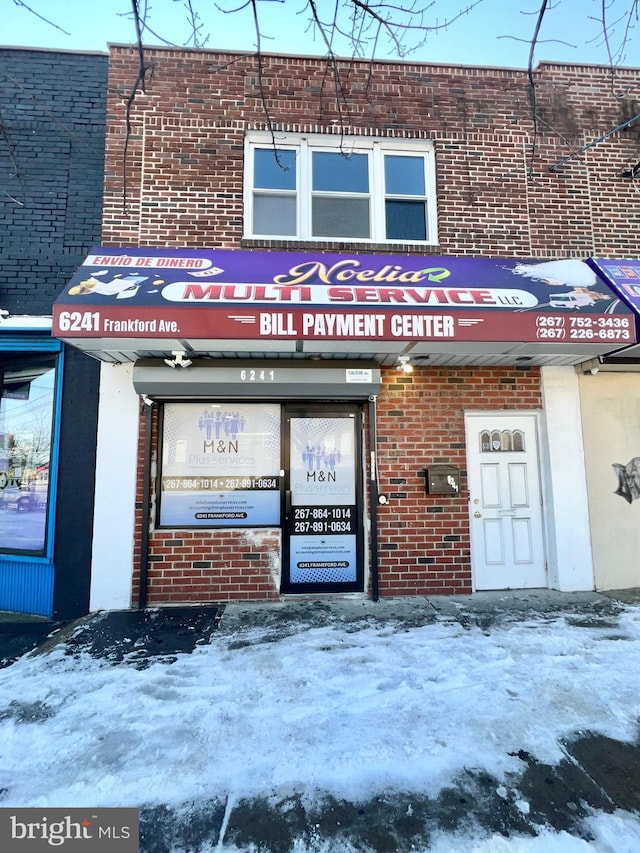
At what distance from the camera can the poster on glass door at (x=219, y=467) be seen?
539 cm

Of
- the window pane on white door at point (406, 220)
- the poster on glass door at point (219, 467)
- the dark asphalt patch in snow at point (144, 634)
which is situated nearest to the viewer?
the dark asphalt patch in snow at point (144, 634)

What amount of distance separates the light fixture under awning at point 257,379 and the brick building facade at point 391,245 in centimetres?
5

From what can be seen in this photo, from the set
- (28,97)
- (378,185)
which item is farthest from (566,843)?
(28,97)

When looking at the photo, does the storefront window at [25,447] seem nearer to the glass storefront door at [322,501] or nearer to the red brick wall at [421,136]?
the red brick wall at [421,136]

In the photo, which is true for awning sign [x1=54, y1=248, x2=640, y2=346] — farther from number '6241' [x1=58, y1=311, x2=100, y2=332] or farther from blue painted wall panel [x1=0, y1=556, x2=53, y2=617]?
blue painted wall panel [x1=0, y1=556, x2=53, y2=617]

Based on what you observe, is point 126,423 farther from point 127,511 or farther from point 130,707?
point 130,707

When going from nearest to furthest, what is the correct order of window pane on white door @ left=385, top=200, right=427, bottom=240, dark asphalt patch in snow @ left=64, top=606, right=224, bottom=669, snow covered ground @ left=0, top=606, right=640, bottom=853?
snow covered ground @ left=0, top=606, right=640, bottom=853, dark asphalt patch in snow @ left=64, top=606, right=224, bottom=669, window pane on white door @ left=385, top=200, right=427, bottom=240

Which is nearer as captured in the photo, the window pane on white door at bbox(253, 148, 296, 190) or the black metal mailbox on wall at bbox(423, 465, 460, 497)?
the black metal mailbox on wall at bbox(423, 465, 460, 497)

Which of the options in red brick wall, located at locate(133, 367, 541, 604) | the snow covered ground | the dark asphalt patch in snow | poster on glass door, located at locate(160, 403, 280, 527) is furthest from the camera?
poster on glass door, located at locate(160, 403, 280, 527)

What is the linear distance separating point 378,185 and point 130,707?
6.63 meters

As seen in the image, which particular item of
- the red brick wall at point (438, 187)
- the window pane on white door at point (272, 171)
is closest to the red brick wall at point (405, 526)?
the red brick wall at point (438, 187)

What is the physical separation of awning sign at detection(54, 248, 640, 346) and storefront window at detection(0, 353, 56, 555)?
68.8 inches

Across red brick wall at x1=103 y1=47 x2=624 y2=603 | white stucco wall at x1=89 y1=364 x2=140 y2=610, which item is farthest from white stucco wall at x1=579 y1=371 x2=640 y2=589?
white stucco wall at x1=89 y1=364 x2=140 y2=610

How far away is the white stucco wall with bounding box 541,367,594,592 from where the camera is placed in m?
5.62
